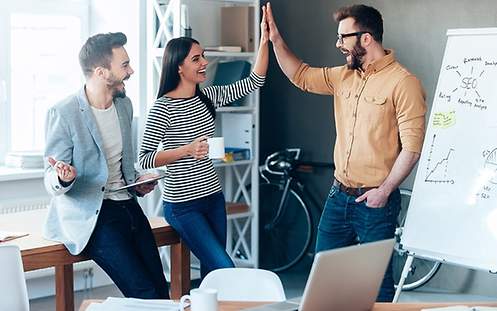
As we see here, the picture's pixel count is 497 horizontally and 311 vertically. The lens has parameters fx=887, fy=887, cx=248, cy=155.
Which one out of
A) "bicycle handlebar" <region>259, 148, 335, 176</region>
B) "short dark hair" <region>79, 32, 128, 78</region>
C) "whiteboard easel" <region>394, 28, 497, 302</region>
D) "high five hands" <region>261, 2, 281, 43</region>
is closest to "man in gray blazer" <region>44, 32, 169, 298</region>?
"short dark hair" <region>79, 32, 128, 78</region>

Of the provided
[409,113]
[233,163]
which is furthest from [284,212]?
[409,113]

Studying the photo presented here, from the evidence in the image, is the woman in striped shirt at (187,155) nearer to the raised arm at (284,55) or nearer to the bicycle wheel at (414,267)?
the raised arm at (284,55)

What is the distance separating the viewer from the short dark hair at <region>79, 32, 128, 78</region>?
12.2ft

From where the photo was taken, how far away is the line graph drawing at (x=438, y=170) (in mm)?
4164

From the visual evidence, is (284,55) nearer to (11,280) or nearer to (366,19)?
(366,19)

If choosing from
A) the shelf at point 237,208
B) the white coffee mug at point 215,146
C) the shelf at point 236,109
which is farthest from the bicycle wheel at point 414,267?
the white coffee mug at point 215,146

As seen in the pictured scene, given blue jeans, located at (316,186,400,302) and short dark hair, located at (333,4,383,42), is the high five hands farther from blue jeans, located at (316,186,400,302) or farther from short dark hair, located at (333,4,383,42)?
blue jeans, located at (316,186,400,302)

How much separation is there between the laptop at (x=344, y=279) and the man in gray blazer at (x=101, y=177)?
1238 mm

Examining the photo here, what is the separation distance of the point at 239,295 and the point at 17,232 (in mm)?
1353

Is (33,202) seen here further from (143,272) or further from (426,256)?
(426,256)

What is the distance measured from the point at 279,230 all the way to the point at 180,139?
2446 millimetres

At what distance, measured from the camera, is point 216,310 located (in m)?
2.50

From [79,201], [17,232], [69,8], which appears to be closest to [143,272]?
[79,201]

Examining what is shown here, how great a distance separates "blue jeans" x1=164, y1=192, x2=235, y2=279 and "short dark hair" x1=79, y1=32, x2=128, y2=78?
0.75 metres
